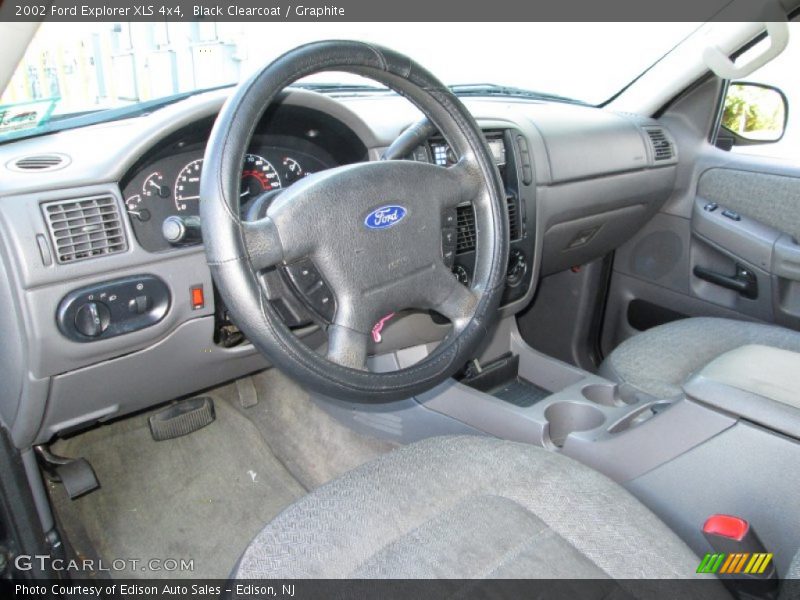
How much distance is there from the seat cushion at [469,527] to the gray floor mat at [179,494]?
2.82 feet

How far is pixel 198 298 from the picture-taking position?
142 centimetres

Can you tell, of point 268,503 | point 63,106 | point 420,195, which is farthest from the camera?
point 268,503

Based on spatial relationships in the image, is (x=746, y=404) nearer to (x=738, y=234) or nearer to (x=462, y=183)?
(x=462, y=183)

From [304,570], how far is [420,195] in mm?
651

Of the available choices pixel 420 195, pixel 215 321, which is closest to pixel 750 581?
pixel 420 195

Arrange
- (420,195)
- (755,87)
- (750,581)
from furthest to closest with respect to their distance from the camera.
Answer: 1. (755,87)
2. (420,195)
3. (750,581)

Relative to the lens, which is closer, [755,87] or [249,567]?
[249,567]

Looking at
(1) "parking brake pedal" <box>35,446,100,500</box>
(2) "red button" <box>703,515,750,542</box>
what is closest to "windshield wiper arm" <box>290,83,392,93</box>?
(1) "parking brake pedal" <box>35,446,100,500</box>

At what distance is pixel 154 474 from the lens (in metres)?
2.02

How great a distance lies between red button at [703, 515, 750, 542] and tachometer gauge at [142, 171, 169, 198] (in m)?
1.15

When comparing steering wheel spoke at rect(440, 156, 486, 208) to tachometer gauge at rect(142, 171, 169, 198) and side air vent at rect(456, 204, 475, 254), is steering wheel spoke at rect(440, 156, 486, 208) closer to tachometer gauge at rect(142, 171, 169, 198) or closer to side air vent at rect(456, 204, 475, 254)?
side air vent at rect(456, 204, 475, 254)

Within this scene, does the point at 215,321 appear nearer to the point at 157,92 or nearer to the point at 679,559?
the point at 157,92
